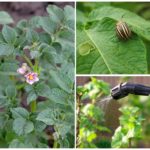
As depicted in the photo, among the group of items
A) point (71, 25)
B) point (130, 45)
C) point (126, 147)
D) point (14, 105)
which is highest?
point (71, 25)

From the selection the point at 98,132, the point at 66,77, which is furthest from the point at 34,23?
the point at 98,132

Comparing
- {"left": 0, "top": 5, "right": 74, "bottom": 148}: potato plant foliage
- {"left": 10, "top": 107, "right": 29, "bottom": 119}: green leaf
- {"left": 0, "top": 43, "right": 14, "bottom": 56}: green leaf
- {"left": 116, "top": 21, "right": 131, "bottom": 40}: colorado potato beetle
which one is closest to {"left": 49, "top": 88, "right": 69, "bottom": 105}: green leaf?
{"left": 0, "top": 5, "right": 74, "bottom": 148}: potato plant foliage

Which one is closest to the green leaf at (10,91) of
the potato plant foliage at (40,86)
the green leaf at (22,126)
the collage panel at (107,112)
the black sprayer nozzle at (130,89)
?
the potato plant foliage at (40,86)

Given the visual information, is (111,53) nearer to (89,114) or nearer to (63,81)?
(63,81)

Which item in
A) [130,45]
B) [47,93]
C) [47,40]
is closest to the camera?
[130,45]

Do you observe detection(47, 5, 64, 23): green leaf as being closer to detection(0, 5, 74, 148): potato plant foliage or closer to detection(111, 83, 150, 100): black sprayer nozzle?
detection(0, 5, 74, 148): potato plant foliage

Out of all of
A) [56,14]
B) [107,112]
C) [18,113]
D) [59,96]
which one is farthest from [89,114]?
[56,14]

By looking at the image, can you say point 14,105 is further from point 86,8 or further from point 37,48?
point 86,8
